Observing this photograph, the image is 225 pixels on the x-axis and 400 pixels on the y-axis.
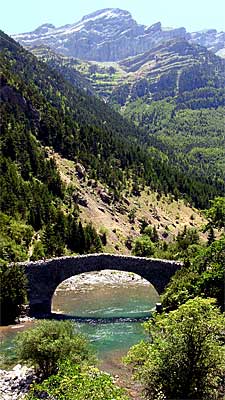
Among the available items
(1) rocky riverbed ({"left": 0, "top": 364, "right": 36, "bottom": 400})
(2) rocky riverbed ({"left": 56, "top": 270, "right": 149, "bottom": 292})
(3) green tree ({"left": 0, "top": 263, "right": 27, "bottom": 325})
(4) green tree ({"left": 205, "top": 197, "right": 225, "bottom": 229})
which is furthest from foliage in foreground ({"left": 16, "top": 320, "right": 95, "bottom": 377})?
(2) rocky riverbed ({"left": 56, "top": 270, "right": 149, "bottom": 292})

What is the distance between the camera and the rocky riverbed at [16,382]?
141 ft

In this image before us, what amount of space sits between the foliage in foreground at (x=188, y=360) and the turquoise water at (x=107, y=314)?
14.7 metres

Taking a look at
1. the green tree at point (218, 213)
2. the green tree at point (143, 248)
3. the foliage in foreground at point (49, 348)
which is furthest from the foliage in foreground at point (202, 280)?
the green tree at point (143, 248)

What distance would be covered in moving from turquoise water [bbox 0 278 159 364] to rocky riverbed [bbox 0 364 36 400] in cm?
546

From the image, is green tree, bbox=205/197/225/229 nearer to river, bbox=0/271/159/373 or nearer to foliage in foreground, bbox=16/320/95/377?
river, bbox=0/271/159/373

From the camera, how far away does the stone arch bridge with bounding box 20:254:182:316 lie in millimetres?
78688

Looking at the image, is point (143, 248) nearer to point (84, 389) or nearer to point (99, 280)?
point (99, 280)

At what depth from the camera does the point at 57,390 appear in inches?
999

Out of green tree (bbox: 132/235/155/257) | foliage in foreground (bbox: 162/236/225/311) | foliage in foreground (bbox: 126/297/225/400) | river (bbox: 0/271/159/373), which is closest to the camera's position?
foliage in foreground (bbox: 126/297/225/400)

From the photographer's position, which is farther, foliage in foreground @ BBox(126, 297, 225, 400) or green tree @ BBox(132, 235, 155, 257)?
green tree @ BBox(132, 235, 155, 257)

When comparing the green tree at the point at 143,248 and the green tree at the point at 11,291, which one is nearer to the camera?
the green tree at the point at 11,291

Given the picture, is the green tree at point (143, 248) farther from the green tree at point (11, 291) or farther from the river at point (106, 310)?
the green tree at point (11, 291)

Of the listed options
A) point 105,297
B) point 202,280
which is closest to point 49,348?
point 202,280

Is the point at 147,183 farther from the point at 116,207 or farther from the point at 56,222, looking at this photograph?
the point at 56,222
